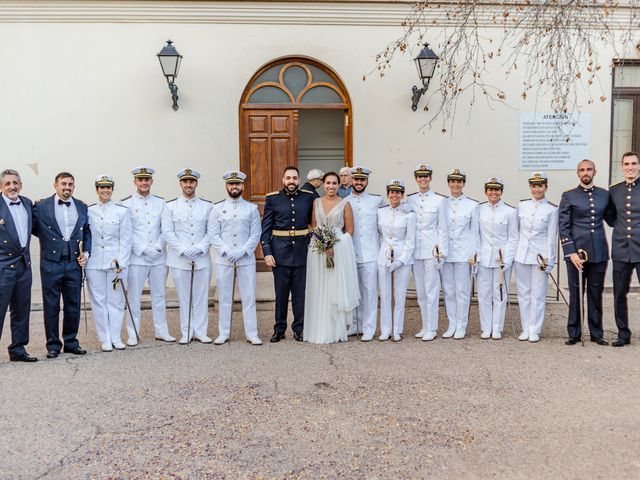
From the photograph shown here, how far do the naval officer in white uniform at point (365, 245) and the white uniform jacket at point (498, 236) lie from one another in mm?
1162

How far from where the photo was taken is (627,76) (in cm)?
972

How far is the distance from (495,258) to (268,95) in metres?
4.50

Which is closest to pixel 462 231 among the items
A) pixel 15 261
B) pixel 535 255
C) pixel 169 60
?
pixel 535 255

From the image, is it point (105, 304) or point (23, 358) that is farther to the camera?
point (105, 304)

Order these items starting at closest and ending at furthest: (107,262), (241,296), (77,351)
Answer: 1. (77,351)
2. (107,262)
3. (241,296)

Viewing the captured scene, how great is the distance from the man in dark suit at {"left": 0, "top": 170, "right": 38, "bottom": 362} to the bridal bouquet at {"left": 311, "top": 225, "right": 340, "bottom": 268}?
2785mm

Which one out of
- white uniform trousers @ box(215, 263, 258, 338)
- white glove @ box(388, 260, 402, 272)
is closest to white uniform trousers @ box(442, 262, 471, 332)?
white glove @ box(388, 260, 402, 272)

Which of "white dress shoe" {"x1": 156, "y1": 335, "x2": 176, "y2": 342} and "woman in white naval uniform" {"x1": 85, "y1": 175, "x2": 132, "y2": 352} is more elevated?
"woman in white naval uniform" {"x1": 85, "y1": 175, "x2": 132, "y2": 352}

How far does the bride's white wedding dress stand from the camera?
6.44 metres

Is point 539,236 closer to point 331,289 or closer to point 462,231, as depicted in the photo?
point 462,231

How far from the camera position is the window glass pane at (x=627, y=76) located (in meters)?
9.62

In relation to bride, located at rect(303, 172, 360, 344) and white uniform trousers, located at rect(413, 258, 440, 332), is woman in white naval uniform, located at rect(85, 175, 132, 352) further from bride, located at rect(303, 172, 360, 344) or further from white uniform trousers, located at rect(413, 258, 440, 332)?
white uniform trousers, located at rect(413, 258, 440, 332)

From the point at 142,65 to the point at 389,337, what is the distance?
5372mm

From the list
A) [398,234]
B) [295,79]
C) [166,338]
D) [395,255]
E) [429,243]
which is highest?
[295,79]
